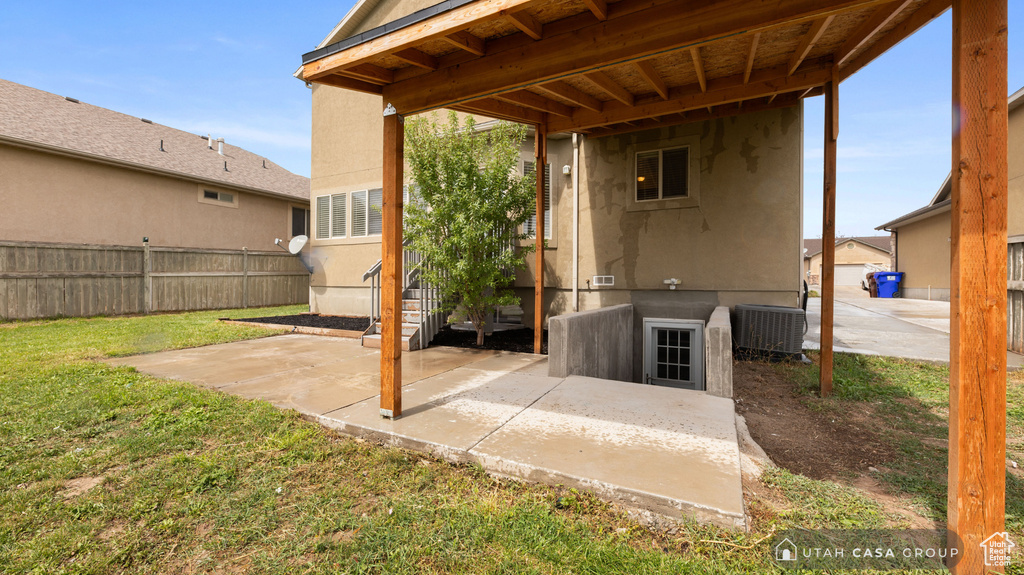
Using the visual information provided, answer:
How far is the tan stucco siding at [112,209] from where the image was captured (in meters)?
10.1

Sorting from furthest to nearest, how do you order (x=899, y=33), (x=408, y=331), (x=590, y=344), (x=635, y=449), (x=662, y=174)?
(x=408, y=331) < (x=662, y=174) < (x=590, y=344) < (x=899, y=33) < (x=635, y=449)

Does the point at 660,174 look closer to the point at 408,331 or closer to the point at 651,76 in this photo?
the point at 651,76

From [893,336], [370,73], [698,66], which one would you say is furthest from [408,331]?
[893,336]

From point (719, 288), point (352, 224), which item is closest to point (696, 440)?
point (719, 288)

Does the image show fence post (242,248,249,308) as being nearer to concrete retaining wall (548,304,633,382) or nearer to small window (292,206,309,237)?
small window (292,206,309,237)

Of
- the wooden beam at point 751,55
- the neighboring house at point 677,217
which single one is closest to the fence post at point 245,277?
the neighboring house at point 677,217

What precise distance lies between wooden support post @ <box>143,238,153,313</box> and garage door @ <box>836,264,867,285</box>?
44007mm

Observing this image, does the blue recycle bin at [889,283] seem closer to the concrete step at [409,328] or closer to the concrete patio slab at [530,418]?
the concrete patio slab at [530,418]

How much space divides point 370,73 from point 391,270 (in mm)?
1558

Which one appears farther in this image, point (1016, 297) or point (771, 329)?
point (1016, 297)

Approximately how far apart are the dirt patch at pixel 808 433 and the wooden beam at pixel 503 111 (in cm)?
385

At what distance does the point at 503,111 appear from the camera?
483cm

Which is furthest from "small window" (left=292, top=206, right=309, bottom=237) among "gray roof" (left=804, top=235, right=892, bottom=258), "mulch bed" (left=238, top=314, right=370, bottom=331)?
"gray roof" (left=804, top=235, right=892, bottom=258)

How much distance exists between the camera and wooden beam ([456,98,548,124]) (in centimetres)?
430
